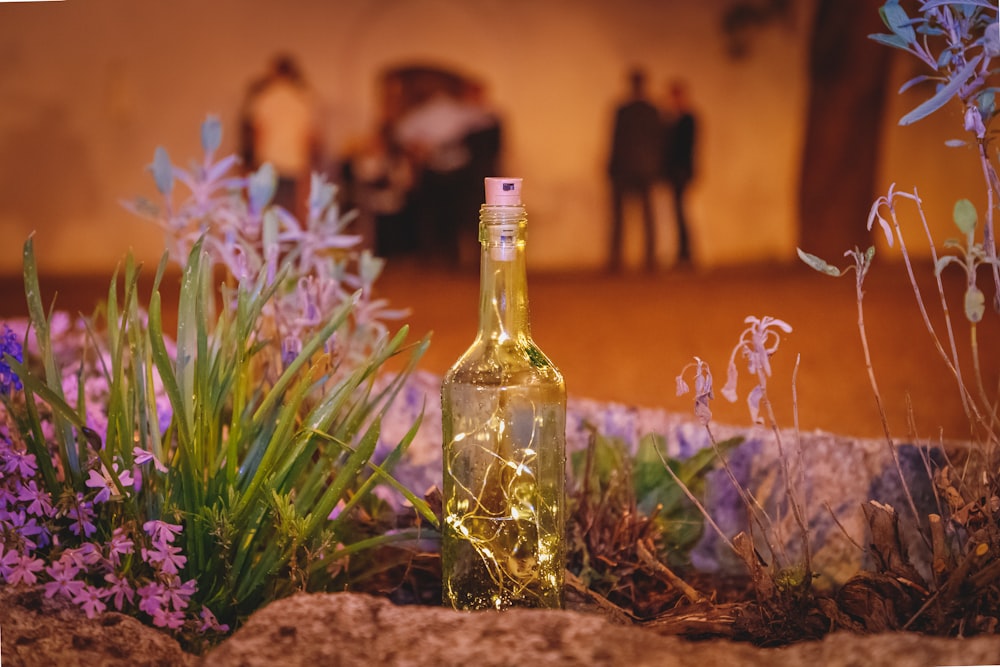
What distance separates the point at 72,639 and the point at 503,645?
0.47m

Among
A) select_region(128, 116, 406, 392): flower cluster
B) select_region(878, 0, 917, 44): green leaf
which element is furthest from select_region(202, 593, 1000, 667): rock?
select_region(878, 0, 917, 44): green leaf

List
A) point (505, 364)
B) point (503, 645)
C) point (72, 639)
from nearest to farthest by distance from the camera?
point (503, 645)
point (72, 639)
point (505, 364)

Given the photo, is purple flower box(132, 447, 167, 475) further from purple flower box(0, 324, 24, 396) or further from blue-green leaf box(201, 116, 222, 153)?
blue-green leaf box(201, 116, 222, 153)

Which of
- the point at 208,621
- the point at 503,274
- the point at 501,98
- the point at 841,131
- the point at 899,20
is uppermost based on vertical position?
the point at 501,98

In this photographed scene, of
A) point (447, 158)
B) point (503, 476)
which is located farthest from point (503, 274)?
point (447, 158)

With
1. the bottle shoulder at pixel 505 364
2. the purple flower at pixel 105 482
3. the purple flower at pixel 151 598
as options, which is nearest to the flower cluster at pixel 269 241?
the bottle shoulder at pixel 505 364

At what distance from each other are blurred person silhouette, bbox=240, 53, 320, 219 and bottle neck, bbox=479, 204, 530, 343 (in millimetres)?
5330

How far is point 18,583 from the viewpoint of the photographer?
1.16 metres

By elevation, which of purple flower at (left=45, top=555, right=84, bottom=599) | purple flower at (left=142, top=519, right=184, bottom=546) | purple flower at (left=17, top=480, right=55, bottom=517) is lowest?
purple flower at (left=45, top=555, right=84, bottom=599)

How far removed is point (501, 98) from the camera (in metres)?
7.77

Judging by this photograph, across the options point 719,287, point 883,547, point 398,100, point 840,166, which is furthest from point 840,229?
point 883,547

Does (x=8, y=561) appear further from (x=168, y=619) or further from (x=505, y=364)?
(x=505, y=364)

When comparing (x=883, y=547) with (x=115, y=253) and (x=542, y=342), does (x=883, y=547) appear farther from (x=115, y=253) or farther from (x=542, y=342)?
(x=115, y=253)

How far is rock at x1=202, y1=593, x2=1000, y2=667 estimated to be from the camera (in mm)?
906
